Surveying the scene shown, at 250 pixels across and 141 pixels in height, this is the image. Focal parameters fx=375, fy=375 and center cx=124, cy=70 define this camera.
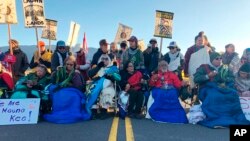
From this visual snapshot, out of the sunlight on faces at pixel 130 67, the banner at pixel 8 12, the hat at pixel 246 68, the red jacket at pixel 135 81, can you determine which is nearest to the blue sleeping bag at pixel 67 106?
the red jacket at pixel 135 81

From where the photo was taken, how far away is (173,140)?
6824 millimetres

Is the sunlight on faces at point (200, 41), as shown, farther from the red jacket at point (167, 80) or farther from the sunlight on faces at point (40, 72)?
the sunlight on faces at point (40, 72)

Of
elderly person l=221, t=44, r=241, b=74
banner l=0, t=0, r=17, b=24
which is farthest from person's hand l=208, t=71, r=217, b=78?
banner l=0, t=0, r=17, b=24

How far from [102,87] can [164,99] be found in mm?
1615

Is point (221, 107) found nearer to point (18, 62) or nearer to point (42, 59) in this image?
point (42, 59)

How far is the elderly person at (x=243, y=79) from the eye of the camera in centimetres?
960

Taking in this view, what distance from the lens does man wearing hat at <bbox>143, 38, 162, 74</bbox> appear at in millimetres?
11602

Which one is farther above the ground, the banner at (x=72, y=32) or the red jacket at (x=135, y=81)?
the banner at (x=72, y=32)

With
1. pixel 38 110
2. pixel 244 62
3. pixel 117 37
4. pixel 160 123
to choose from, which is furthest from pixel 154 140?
pixel 117 37

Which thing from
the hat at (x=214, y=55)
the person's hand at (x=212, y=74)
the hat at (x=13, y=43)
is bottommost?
the person's hand at (x=212, y=74)

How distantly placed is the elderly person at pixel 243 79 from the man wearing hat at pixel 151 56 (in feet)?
9.01

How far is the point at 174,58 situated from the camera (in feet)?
36.6

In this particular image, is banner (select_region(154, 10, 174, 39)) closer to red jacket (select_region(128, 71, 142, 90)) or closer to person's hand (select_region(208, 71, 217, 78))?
red jacket (select_region(128, 71, 142, 90))

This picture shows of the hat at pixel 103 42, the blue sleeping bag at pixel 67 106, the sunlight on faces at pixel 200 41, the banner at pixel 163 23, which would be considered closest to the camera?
the blue sleeping bag at pixel 67 106
